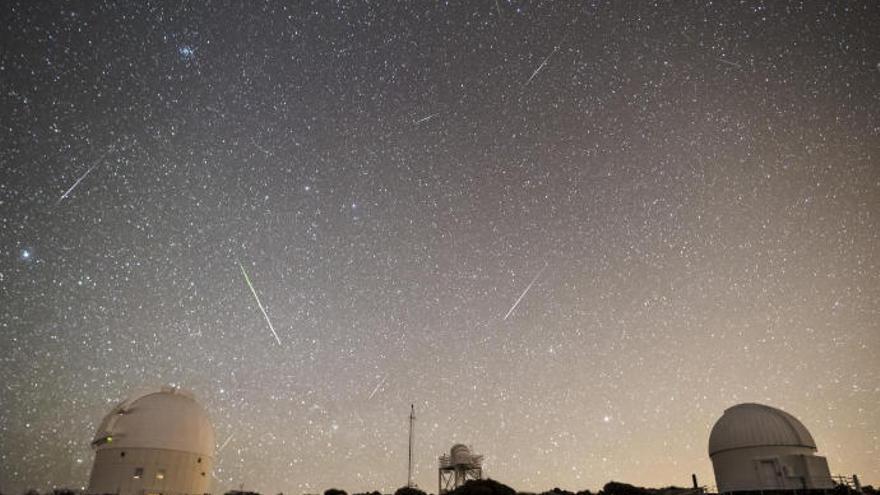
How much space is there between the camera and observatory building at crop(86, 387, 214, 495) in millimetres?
35094

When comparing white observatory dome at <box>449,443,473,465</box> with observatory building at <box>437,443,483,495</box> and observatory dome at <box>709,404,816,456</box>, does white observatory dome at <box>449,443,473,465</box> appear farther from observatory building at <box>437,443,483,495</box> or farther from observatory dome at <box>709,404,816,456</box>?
observatory dome at <box>709,404,816,456</box>

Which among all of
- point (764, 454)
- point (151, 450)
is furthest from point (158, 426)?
point (764, 454)

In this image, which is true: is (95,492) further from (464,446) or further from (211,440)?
(464,446)

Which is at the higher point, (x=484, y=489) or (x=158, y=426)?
(x=158, y=426)

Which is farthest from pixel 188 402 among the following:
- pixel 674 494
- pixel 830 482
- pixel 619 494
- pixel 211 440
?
pixel 830 482

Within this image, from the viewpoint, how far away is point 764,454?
35.9m

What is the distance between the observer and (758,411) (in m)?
38.4

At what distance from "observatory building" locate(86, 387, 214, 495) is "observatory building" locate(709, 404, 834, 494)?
120ft

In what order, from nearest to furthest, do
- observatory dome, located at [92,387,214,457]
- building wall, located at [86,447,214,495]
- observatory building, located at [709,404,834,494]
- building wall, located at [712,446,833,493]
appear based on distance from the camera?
building wall, located at [712,446,833,493] < observatory building, located at [709,404,834,494] < building wall, located at [86,447,214,495] < observatory dome, located at [92,387,214,457]

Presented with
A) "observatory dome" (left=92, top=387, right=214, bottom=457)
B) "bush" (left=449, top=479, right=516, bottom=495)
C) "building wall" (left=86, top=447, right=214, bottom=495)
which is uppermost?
"observatory dome" (left=92, top=387, right=214, bottom=457)

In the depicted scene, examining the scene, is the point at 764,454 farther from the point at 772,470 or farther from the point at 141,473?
the point at 141,473

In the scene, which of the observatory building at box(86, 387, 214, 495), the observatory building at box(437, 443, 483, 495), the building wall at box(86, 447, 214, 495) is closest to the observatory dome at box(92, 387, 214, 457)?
the observatory building at box(86, 387, 214, 495)

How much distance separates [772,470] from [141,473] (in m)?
41.2

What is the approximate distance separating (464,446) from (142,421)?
26.7 meters
